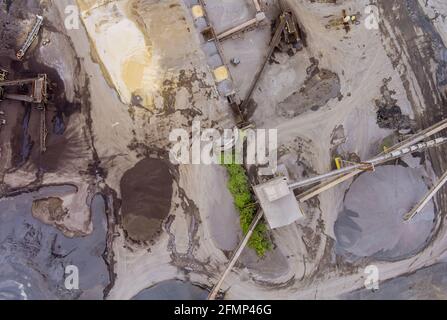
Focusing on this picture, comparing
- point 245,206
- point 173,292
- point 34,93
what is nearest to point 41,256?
point 173,292

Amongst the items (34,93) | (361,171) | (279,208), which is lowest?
(279,208)

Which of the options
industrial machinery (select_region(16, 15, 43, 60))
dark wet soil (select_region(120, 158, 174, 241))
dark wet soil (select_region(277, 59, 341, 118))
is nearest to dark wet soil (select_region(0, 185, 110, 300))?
dark wet soil (select_region(120, 158, 174, 241))

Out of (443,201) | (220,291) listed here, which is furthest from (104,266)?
(443,201)

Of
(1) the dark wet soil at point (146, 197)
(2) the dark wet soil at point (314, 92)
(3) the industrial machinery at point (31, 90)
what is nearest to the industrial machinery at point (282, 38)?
(2) the dark wet soil at point (314, 92)

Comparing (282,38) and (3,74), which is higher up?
(3,74)

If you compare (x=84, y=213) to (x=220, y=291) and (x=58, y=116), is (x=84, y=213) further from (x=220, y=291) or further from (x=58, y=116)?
(x=220, y=291)

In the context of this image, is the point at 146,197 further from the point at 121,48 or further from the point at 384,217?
the point at 384,217
